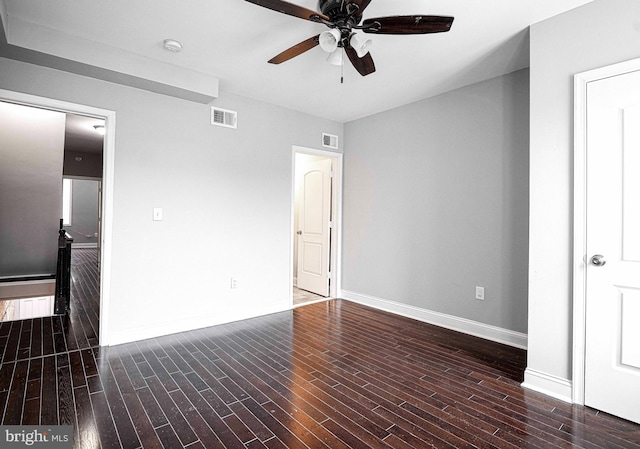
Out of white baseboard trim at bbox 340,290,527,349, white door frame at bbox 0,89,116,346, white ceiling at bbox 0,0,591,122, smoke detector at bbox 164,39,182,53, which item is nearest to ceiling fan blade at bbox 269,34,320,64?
white ceiling at bbox 0,0,591,122

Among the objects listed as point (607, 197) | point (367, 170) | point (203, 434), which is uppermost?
point (367, 170)

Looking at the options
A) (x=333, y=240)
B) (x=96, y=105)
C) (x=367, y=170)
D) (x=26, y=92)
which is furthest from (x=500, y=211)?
(x=26, y=92)

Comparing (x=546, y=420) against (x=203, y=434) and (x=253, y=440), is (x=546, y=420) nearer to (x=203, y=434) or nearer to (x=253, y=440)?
(x=253, y=440)

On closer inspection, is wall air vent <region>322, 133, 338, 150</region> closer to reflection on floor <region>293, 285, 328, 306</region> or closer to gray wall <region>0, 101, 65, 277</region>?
reflection on floor <region>293, 285, 328, 306</region>

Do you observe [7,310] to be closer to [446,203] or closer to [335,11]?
[335,11]

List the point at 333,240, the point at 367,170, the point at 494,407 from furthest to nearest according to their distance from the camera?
the point at 333,240
the point at 367,170
the point at 494,407

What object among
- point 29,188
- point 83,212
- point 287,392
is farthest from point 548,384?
point 83,212

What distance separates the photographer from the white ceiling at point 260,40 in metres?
2.33

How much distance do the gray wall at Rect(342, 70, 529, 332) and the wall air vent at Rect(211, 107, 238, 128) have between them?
6.02ft

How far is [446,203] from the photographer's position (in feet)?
12.6

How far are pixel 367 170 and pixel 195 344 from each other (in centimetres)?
312

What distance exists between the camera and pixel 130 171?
10.7 feet

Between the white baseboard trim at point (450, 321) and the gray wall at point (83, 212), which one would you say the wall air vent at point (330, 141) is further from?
the gray wall at point (83, 212)

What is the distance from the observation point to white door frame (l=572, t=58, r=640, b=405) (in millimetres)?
2229
